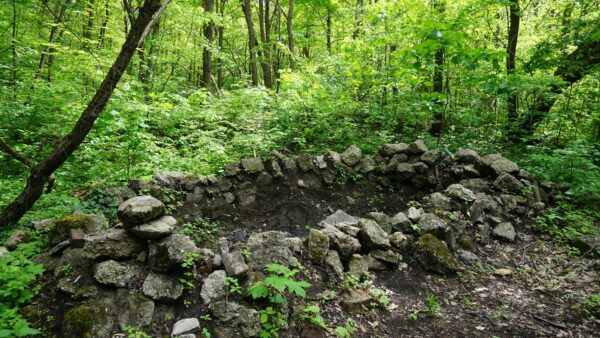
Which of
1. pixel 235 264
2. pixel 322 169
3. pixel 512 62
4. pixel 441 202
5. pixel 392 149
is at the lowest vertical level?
pixel 235 264

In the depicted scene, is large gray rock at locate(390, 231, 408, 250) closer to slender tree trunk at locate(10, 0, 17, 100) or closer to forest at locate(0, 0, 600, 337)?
forest at locate(0, 0, 600, 337)

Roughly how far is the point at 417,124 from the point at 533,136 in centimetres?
261

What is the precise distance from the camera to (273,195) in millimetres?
5805

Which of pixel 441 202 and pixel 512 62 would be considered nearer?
pixel 441 202

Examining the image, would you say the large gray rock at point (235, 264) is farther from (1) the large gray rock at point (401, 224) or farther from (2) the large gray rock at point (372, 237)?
(1) the large gray rock at point (401, 224)

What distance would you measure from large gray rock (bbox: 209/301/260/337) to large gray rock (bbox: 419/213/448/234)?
2.84 m

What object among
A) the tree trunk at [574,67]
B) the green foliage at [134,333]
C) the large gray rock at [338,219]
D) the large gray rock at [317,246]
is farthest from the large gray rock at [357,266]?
the tree trunk at [574,67]

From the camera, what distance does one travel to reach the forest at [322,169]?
299 cm

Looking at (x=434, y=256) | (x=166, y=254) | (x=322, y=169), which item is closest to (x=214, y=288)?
(x=166, y=254)

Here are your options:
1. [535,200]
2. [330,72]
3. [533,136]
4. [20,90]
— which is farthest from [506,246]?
[20,90]

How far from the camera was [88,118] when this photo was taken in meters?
3.38

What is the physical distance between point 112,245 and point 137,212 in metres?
0.39

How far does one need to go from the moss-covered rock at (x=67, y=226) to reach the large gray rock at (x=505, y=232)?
221 inches

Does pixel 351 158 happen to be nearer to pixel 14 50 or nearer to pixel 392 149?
pixel 392 149
